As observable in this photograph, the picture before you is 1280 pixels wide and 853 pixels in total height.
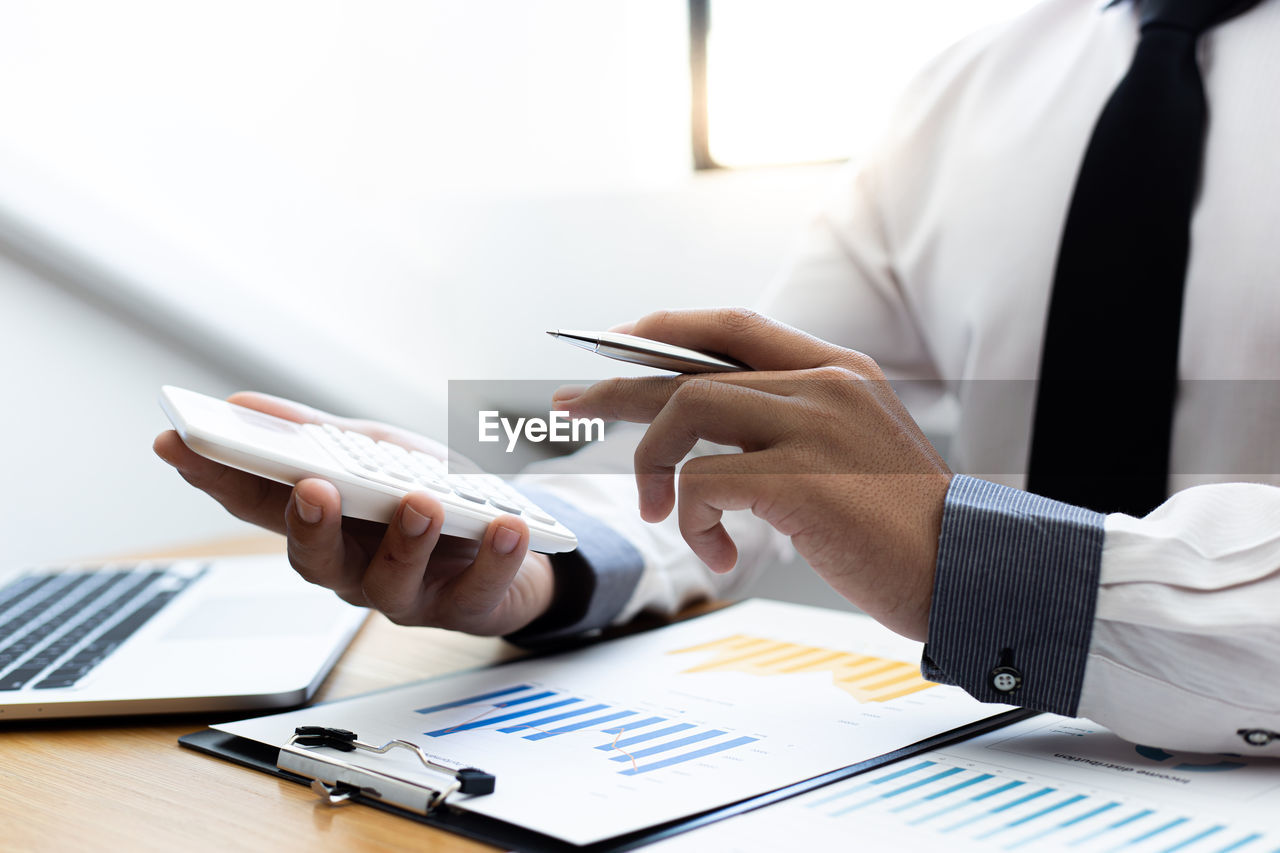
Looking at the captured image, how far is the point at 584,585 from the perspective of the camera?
1.80 ft

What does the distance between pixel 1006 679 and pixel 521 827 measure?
8.2 inches

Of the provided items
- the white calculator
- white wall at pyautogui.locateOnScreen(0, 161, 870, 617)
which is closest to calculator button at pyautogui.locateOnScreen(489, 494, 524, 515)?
the white calculator

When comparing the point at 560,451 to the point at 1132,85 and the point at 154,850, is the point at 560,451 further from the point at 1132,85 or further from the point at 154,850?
the point at 154,850

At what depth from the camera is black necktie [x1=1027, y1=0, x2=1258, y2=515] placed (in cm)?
62

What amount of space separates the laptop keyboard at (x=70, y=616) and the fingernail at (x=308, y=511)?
0.60ft

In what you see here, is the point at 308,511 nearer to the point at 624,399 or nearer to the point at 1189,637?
the point at 624,399

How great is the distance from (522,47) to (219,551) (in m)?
0.75

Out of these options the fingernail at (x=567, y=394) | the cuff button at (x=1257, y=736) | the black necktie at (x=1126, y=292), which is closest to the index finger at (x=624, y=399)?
the fingernail at (x=567, y=394)

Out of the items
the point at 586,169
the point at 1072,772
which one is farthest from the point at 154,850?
the point at 586,169

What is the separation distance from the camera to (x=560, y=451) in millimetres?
1291

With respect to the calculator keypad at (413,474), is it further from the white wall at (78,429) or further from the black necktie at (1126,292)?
the white wall at (78,429)

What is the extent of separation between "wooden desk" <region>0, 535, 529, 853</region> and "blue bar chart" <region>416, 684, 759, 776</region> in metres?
0.07

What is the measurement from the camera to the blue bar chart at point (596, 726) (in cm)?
36

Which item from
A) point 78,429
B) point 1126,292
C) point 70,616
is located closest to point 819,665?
point 1126,292
